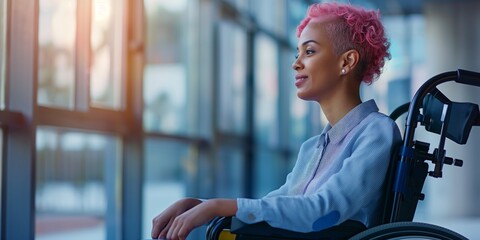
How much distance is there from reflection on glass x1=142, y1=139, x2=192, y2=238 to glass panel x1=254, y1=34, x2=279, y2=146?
1.63 metres

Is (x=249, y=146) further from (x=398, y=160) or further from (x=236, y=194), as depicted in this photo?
(x=398, y=160)

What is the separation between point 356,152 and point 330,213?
143 mm

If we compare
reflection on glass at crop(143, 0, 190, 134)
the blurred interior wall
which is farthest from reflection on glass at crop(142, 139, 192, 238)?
the blurred interior wall

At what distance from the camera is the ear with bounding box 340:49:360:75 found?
65.9 inches

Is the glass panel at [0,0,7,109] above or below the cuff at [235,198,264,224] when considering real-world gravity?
above

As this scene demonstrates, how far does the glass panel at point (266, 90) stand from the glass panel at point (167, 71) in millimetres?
1573

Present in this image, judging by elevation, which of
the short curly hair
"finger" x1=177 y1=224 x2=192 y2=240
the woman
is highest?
the short curly hair

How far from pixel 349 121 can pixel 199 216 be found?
45 cm

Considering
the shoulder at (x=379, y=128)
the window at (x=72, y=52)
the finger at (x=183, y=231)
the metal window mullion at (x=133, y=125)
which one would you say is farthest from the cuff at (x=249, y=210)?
the metal window mullion at (x=133, y=125)

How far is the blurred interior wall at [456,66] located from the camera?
9.05 metres

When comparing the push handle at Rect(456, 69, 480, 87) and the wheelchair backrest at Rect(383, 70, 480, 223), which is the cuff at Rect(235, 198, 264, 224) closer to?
the wheelchair backrest at Rect(383, 70, 480, 223)

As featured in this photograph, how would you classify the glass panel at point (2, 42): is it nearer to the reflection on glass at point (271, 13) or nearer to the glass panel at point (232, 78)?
the glass panel at point (232, 78)

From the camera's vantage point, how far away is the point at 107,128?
3871 millimetres

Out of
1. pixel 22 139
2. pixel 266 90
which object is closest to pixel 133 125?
pixel 22 139
